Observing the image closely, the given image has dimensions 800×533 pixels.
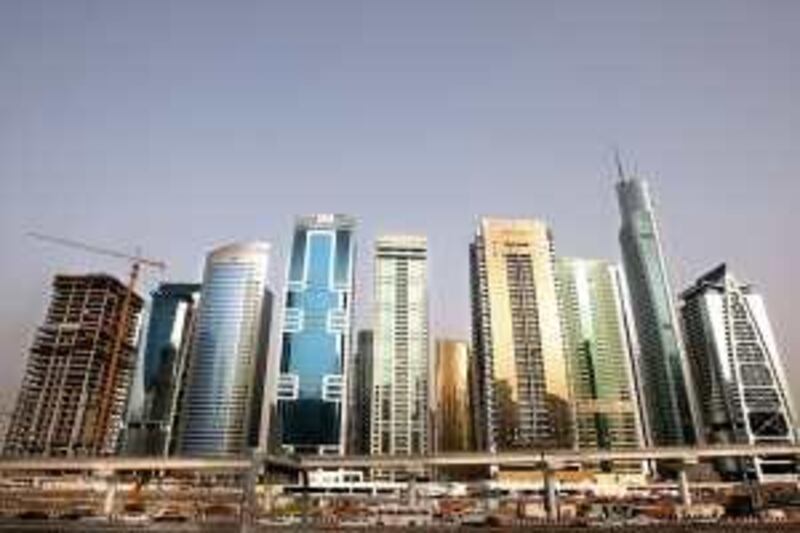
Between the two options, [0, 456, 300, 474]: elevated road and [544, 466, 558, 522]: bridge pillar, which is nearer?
[544, 466, 558, 522]: bridge pillar

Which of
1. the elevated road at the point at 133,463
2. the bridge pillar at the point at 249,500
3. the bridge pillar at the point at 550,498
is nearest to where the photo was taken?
the bridge pillar at the point at 249,500

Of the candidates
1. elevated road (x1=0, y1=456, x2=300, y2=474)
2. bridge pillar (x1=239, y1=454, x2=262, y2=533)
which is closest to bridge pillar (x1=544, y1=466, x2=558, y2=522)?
bridge pillar (x1=239, y1=454, x2=262, y2=533)

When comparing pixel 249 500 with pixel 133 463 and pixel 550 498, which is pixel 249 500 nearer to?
pixel 550 498

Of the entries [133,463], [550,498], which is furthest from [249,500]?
[133,463]

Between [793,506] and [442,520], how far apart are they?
73223 millimetres

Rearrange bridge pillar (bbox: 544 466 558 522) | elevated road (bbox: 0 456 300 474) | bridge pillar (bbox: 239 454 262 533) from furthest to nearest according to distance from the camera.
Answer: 1. elevated road (bbox: 0 456 300 474)
2. bridge pillar (bbox: 544 466 558 522)
3. bridge pillar (bbox: 239 454 262 533)

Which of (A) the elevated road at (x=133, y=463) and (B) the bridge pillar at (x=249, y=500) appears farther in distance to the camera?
(A) the elevated road at (x=133, y=463)

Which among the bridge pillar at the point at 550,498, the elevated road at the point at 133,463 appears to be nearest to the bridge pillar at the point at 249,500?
the elevated road at the point at 133,463

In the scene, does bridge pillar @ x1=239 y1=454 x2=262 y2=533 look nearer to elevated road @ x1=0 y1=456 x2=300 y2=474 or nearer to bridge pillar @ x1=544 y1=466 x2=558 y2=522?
elevated road @ x1=0 y1=456 x2=300 y2=474

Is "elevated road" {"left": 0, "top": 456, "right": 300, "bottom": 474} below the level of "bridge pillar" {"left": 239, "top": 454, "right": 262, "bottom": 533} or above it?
above

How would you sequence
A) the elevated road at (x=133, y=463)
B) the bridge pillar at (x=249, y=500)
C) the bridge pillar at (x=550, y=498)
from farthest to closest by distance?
the elevated road at (x=133, y=463)
the bridge pillar at (x=550, y=498)
the bridge pillar at (x=249, y=500)

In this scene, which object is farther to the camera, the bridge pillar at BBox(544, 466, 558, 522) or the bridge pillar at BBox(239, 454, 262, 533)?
the bridge pillar at BBox(544, 466, 558, 522)

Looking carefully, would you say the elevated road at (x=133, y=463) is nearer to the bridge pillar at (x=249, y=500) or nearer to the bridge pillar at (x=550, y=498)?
the bridge pillar at (x=249, y=500)

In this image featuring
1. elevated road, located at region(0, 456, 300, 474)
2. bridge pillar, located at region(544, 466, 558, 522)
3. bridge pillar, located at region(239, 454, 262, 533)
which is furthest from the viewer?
elevated road, located at region(0, 456, 300, 474)
